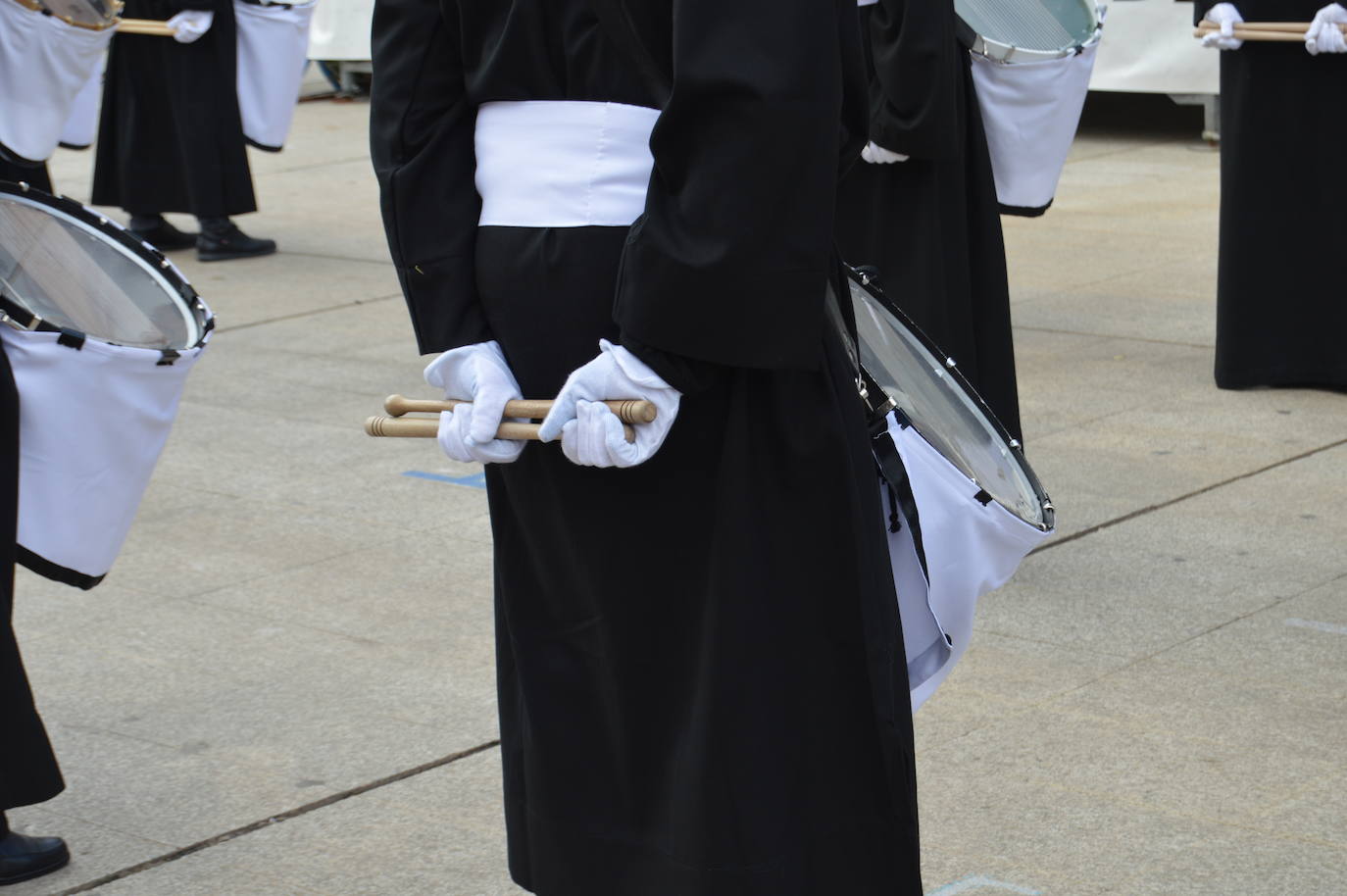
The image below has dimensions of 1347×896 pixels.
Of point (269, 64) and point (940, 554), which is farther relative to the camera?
point (269, 64)

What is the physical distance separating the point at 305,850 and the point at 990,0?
2720mm

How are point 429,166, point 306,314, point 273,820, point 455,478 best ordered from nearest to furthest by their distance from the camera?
point 429,166 → point 273,820 → point 455,478 → point 306,314

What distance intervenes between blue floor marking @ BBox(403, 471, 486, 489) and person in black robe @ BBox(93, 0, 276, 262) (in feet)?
12.8

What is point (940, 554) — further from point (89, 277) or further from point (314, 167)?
point (314, 167)

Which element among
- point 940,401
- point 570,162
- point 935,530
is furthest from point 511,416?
point 940,401

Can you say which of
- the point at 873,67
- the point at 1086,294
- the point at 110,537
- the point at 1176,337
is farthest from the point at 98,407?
the point at 1086,294

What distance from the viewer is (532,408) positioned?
2.23 meters

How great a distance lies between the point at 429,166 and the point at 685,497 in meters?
0.54

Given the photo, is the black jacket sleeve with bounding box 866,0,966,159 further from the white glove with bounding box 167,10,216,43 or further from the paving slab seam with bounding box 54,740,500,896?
the white glove with bounding box 167,10,216,43

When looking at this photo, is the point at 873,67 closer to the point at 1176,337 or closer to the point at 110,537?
the point at 110,537

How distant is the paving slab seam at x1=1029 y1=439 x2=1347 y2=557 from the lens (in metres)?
4.86

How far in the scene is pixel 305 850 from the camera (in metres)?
3.34

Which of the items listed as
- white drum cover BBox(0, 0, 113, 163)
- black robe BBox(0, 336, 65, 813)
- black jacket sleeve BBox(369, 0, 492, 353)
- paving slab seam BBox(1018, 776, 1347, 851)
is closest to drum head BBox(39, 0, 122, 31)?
white drum cover BBox(0, 0, 113, 163)

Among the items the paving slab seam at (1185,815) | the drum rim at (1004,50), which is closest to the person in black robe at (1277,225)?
the drum rim at (1004,50)
